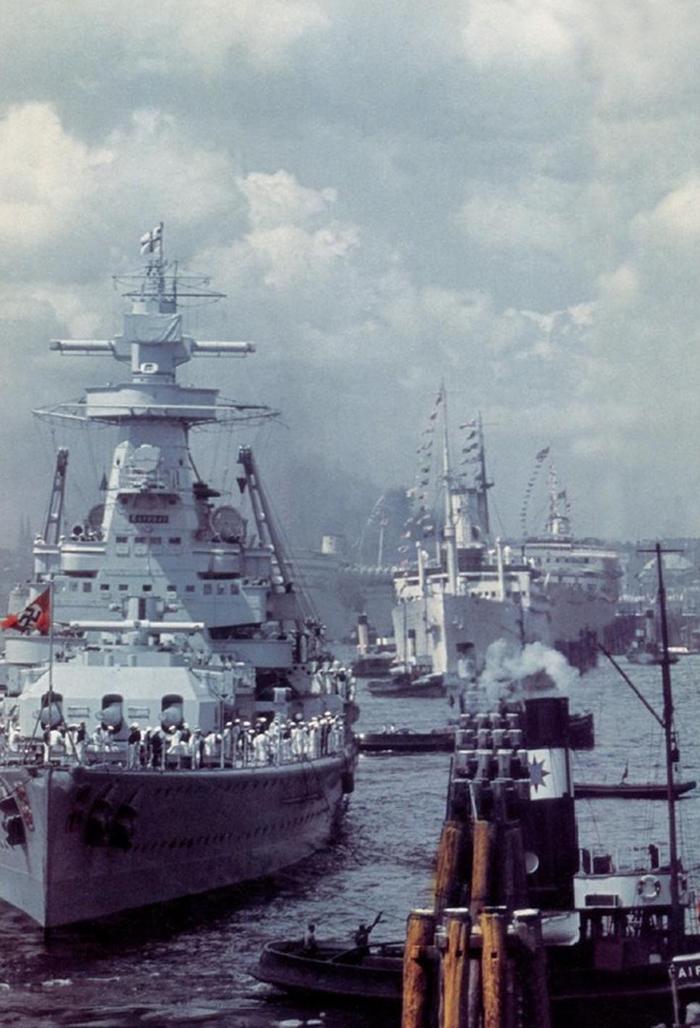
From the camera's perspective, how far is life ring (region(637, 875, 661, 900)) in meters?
34.6

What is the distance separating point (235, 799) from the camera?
4616cm

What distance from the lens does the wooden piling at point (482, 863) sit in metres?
30.5

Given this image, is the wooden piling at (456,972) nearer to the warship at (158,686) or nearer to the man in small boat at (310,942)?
the man in small boat at (310,942)

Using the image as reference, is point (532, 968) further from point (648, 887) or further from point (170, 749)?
point (170, 749)

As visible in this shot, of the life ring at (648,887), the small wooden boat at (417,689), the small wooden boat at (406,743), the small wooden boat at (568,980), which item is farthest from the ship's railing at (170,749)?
the small wooden boat at (417,689)

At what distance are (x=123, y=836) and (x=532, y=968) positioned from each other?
17.6 meters

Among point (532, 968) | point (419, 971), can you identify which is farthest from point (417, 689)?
point (532, 968)

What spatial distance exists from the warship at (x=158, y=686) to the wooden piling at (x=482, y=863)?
41.8 ft

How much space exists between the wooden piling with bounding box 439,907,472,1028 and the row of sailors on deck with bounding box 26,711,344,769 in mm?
18022

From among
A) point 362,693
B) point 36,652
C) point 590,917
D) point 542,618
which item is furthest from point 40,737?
point 542,618

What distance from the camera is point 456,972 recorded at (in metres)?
25.9

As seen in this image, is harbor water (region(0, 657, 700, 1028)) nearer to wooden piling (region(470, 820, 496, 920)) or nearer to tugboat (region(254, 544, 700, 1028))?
tugboat (region(254, 544, 700, 1028))

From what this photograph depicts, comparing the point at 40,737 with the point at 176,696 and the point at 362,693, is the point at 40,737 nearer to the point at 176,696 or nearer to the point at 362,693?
the point at 176,696

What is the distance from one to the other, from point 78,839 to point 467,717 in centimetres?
1016
